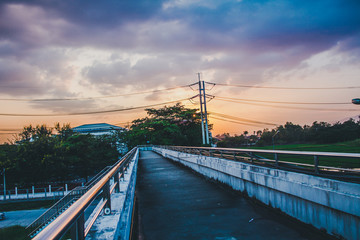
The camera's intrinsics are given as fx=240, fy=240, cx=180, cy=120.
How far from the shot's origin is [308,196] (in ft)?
17.4

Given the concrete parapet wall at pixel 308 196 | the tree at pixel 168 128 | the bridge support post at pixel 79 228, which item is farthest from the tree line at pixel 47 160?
the bridge support post at pixel 79 228

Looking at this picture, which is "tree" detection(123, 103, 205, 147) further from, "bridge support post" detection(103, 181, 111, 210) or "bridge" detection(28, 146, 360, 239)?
"bridge support post" detection(103, 181, 111, 210)

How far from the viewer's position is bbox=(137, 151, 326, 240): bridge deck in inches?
203

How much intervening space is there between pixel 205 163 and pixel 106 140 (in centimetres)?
5332

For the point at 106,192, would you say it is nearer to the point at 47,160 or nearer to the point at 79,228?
the point at 79,228

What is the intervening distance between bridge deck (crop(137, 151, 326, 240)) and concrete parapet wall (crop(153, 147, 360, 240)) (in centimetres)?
31

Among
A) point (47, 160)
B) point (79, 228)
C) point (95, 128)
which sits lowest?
point (47, 160)

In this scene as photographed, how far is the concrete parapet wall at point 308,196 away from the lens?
14.5 feet

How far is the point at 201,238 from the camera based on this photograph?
499cm

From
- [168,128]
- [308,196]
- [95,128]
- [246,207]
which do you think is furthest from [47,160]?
[95,128]

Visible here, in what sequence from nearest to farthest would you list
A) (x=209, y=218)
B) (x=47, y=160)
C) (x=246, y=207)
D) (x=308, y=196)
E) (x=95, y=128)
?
(x=308, y=196) < (x=209, y=218) < (x=246, y=207) < (x=47, y=160) < (x=95, y=128)

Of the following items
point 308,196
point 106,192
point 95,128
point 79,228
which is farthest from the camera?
point 95,128

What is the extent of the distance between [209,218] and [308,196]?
2425mm

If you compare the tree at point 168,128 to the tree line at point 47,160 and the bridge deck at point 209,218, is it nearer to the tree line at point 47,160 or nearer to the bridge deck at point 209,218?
the tree line at point 47,160
